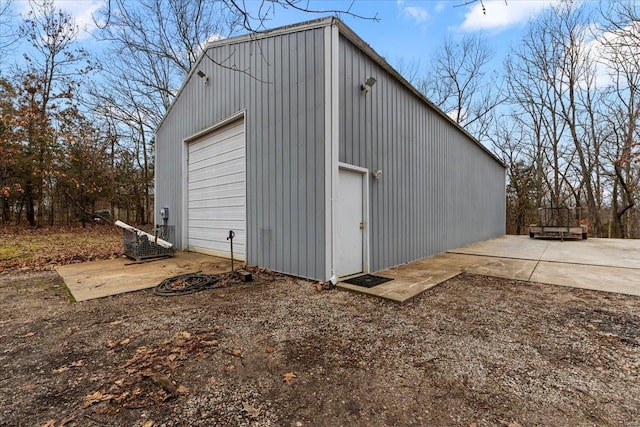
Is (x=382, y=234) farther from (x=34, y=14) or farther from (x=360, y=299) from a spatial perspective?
(x=34, y=14)

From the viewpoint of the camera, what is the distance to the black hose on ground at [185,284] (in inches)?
144

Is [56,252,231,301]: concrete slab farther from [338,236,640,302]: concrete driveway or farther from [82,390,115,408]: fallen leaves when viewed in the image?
[338,236,640,302]: concrete driveway

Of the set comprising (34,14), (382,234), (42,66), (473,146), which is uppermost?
(34,14)

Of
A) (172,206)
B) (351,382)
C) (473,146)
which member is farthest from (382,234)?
(473,146)

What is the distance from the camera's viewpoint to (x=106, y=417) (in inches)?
57.4

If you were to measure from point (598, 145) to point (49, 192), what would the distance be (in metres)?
26.9

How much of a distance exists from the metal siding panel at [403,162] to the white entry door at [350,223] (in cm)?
27

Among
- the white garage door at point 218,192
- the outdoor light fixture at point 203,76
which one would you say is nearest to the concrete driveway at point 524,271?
the white garage door at point 218,192

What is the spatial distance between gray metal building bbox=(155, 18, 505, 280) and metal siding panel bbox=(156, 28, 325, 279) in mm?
19

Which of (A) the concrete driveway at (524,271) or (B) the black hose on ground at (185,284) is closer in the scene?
(B) the black hose on ground at (185,284)

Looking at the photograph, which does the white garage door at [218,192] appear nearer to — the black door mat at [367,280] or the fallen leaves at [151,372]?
the black door mat at [367,280]

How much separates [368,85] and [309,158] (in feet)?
5.63

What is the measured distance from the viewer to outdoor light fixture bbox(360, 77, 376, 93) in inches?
182

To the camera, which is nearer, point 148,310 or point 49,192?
point 148,310
